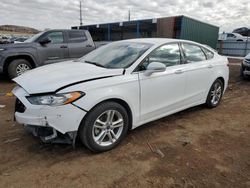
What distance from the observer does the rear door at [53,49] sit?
7497 mm

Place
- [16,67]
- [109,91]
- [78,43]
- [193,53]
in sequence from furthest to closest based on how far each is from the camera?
[78,43], [16,67], [193,53], [109,91]

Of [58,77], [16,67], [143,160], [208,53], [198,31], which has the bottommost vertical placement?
[143,160]

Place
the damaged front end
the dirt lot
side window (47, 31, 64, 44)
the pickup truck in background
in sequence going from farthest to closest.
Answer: side window (47, 31, 64, 44)
the pickup truck in background
the damaged front end
the dirt lot

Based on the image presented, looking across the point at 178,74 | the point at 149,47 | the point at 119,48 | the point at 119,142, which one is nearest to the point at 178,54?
the point at 178,74

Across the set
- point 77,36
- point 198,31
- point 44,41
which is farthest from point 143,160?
point 198,31

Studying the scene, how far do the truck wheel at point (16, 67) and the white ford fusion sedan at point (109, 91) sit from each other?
4182 millimetres

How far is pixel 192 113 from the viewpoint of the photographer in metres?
4.78

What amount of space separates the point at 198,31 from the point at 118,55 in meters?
19.4

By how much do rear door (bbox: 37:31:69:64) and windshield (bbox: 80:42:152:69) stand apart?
3987mm

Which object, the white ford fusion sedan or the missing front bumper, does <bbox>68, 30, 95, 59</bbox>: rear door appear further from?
the missing front bumper

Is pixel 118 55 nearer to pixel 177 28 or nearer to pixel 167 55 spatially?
pixel 167 55

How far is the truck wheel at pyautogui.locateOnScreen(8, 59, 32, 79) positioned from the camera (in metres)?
7.15

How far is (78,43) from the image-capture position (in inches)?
322

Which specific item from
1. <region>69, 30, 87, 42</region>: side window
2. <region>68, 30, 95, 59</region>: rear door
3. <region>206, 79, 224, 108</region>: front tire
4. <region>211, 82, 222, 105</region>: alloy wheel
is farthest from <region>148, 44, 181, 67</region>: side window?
<region>69, 30, 87, 42</region>: side window
